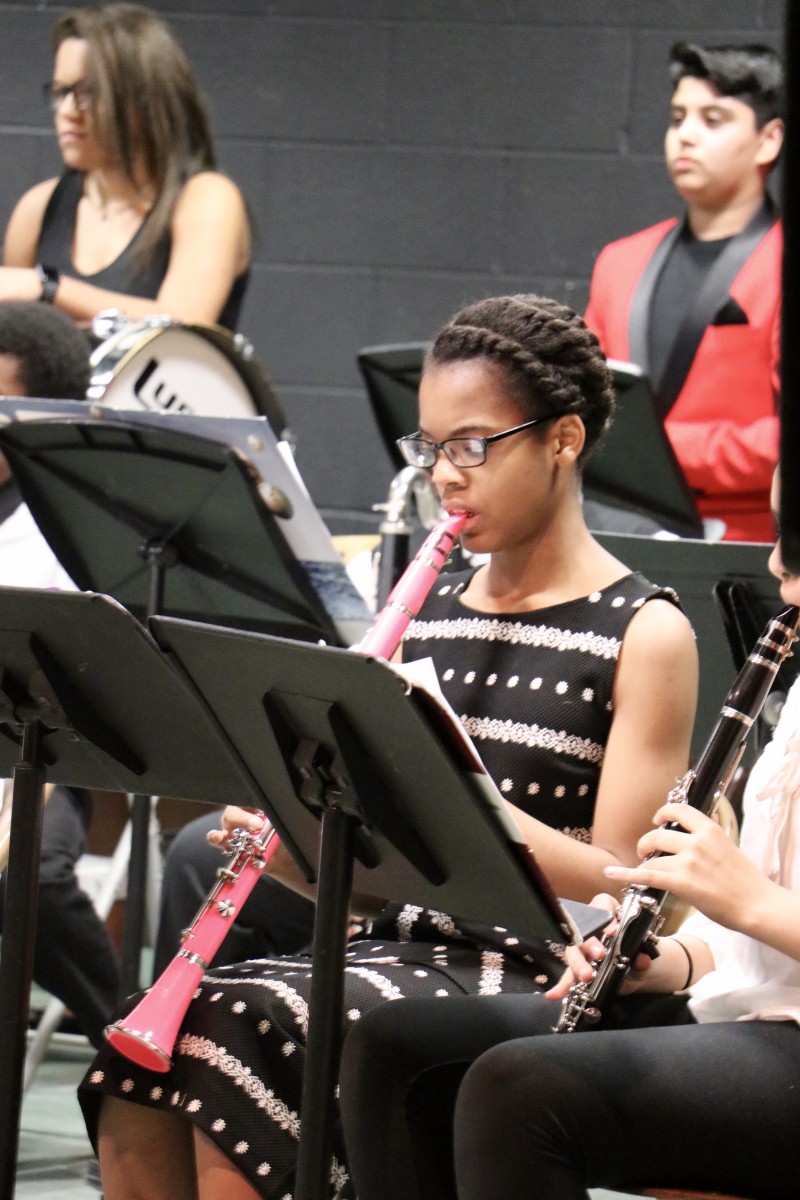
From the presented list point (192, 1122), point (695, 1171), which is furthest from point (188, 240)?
point (695, 1171)

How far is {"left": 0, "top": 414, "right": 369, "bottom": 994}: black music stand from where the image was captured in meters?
2.19

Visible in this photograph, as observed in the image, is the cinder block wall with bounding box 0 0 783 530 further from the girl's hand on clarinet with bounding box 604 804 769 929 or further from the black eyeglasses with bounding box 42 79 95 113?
the girl's hand on clarinet with bounding box 604 804 769 929

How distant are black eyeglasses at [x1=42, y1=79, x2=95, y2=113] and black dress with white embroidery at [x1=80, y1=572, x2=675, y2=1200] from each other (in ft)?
6.27

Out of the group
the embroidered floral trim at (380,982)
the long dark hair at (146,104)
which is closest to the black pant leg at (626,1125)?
the embroidered floral trim at (380,982)

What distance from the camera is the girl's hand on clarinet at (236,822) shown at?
165 centimetres

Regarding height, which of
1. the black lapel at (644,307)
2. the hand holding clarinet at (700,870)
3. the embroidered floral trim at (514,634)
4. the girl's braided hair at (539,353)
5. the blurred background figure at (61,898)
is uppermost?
the girl's braided hair at (539,353)

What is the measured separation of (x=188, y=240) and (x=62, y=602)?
1.99 meters

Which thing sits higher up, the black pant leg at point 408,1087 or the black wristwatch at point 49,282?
the black wristwatch at point 49,282

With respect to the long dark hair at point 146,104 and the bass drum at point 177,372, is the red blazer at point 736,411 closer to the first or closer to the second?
the bass drum at point 177,372

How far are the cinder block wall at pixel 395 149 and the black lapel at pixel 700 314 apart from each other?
871 millimetres

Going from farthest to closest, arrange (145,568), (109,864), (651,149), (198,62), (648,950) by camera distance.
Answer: (198,62) < (651,149) < (109,864) < (145,568) < (648,950)

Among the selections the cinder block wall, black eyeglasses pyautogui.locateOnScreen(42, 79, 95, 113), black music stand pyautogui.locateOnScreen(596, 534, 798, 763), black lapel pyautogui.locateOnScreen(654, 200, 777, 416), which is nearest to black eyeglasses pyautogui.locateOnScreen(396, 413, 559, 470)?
black music stand pyautogui.locateOnScreen(596, 534, 798, 763)

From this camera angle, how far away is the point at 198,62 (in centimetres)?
407

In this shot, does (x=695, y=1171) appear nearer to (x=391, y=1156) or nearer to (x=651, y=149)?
(x=391, y=1156)
